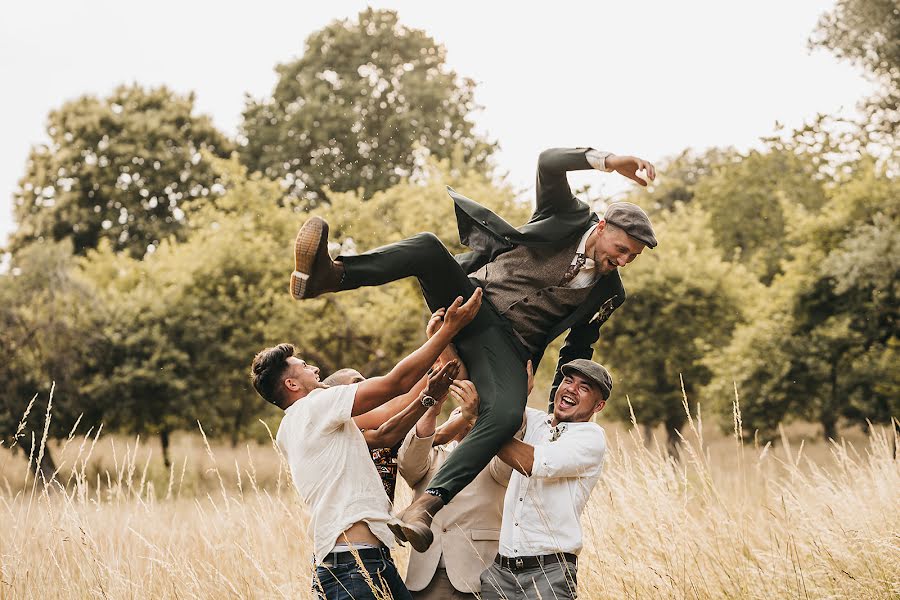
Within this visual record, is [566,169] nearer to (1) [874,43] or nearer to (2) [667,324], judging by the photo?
(2) [667,324]

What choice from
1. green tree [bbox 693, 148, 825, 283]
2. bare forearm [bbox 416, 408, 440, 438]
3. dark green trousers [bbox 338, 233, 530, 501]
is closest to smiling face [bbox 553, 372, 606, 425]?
dark green trousers [bbox 338, 233, 530, 501]

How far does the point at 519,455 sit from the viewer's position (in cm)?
360

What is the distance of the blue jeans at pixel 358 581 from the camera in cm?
346

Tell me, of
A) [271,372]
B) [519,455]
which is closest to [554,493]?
[519,455]

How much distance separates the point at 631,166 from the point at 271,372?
65.0 inches

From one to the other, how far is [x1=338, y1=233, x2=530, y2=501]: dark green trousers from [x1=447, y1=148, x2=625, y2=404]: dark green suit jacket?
0.24 metres

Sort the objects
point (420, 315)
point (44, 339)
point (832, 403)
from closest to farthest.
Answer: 1. point (44, 339)
2. point (832, 403)
3. point (420, 315)

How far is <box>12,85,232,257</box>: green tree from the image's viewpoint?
2645cm

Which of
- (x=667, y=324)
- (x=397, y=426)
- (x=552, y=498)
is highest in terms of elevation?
(x=397, y=426)

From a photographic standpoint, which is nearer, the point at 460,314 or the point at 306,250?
the point at 306,250

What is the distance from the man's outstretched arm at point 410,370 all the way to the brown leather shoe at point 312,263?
0.40 meters

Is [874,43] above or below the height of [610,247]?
above

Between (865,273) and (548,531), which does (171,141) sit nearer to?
(865,273)

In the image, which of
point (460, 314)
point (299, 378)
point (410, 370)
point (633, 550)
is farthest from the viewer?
point (633, 550)
